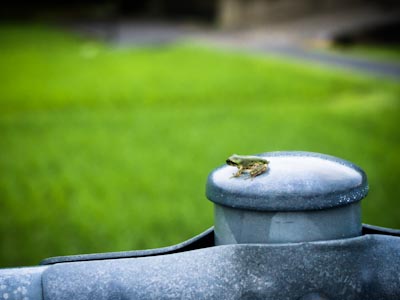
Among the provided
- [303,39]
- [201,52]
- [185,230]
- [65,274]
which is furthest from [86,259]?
[303,39]

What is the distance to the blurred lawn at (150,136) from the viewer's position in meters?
6.13

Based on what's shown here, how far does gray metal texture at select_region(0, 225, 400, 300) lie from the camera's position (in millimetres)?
1981

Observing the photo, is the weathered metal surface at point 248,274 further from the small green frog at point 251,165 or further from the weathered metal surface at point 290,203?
the small green frog at point 251,165

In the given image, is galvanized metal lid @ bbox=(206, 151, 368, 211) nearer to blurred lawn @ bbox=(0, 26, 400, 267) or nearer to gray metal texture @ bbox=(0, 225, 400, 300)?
gray metal texture @ bbox=(0, 225, 400, 300)

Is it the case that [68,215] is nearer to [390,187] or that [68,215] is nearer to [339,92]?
[390,187]

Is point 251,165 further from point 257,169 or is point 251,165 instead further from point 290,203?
point 290,203

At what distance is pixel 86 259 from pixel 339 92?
11.5 metres

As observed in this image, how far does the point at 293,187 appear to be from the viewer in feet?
6.57

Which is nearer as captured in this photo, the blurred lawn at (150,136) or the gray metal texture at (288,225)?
the gray metal texture at (288,225)

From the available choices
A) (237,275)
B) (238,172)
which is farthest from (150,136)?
(237,275)

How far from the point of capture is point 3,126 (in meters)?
10.6

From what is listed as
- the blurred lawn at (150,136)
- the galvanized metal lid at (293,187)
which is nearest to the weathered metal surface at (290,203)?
the galvanized metal lid at (293,187)

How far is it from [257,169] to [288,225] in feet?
0.70

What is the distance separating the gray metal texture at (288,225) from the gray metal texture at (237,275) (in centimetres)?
6
